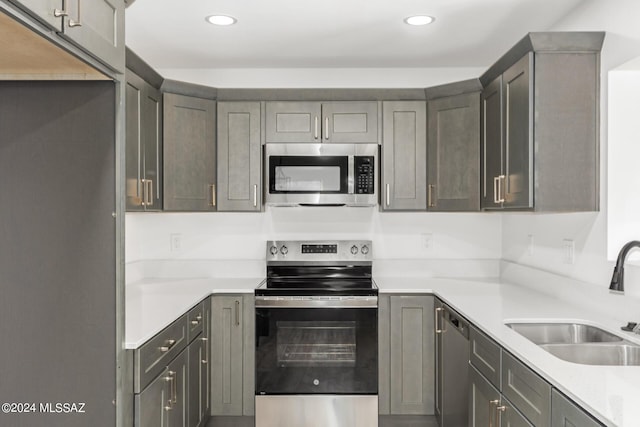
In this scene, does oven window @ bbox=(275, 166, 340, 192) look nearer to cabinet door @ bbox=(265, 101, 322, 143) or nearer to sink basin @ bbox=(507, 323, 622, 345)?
cabinet door @ bbox=(265, 101, 322, 143)

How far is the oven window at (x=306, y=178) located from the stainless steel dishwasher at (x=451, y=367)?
1009mm

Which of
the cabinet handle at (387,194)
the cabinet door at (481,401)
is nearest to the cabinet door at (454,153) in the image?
the cabinet handle at (387,194)

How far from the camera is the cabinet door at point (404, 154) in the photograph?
334 cm

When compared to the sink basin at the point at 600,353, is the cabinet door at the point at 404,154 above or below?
above

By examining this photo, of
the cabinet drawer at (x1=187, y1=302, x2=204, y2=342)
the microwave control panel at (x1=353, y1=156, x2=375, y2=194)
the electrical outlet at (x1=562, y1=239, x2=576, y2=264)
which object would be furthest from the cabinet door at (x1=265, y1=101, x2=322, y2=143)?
the electrical outlet at (x1=562, y1=239, x2=576, y2=264)

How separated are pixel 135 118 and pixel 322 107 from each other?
1226 mm

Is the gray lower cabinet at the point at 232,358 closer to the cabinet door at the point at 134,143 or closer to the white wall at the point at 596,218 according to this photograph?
the cabinet door at the point at 134,143

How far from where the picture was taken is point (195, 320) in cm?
269

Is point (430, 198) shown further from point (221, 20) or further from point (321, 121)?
point (221, 20)

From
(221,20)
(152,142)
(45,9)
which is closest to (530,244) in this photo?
(221,20)

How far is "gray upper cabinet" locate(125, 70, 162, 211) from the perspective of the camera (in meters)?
2.48

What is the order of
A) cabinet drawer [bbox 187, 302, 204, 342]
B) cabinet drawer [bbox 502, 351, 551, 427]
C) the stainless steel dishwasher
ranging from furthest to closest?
cabinet drawer [bbox 187, 302, 204, 342] → the stainless steel dishwasher → cabinet drawer [bbox 502, 351, 551, 427]

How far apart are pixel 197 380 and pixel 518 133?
208cm

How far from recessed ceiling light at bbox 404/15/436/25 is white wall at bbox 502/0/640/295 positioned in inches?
27.5
